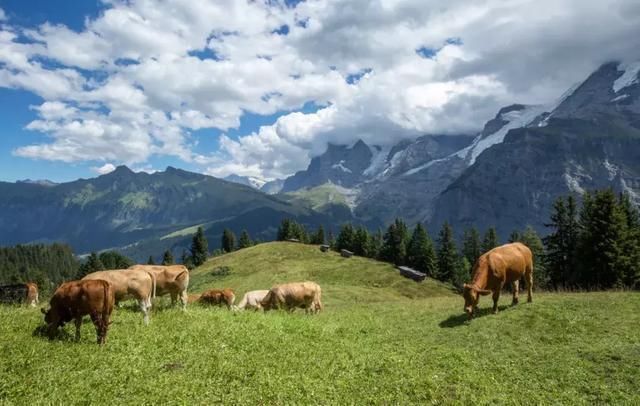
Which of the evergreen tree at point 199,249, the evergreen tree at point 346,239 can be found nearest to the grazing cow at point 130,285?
the evergreen tree at point 346,239

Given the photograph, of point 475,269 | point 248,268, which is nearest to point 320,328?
point 475,269

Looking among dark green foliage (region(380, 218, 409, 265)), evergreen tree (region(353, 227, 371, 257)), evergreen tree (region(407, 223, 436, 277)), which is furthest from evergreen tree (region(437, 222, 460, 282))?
evergreen tree (region(353, 227, 371, 257))

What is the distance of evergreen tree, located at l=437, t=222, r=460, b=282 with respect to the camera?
111312mm

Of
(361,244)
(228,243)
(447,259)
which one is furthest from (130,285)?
(228,243)

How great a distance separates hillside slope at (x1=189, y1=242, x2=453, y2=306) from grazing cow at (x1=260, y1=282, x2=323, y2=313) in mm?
35268

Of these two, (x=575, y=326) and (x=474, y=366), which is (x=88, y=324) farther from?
(x=575, y=326)

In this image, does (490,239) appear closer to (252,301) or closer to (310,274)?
(310,274)

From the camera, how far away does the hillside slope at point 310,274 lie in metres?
78.6

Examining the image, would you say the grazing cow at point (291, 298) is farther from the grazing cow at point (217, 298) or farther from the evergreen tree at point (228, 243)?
the evergreen tree at point (228, 243)

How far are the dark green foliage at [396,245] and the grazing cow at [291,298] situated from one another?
90.9m

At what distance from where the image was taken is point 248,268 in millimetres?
101750

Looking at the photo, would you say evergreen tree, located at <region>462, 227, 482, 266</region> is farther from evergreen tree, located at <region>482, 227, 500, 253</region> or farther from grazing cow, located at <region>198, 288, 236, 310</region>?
grazing cow, located at <region>198, 288, 236, 310</region>

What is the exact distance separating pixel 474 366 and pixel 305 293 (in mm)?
14229

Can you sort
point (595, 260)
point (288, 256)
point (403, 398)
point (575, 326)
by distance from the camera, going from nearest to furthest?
point (403, 398)
point (575, 326)
point (595, 260)
point (288, 256)
